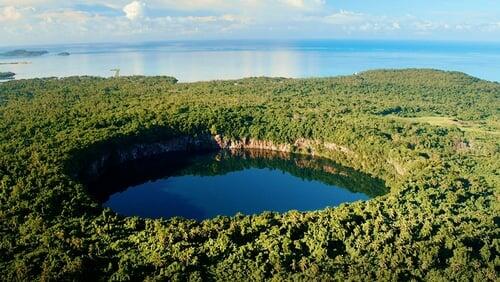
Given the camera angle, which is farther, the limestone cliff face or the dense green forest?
the limestone cliff face

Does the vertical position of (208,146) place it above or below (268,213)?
below

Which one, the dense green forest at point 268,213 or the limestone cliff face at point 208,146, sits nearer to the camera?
the dense green forest at point 268,213

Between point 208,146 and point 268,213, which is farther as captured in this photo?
point 208,146

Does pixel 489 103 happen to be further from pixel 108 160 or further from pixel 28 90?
pixel 28 90
